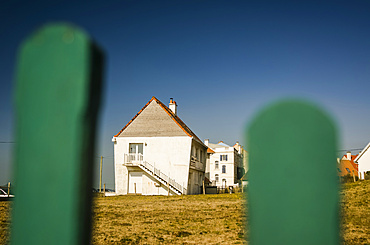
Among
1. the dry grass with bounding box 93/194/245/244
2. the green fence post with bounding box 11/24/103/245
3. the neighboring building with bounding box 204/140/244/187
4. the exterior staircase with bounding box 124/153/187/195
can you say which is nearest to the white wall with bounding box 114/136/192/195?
the exterior staircase with bounding box 124/153/187/195

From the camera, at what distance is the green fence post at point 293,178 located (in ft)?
2.88

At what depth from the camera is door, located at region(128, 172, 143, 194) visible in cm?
3083

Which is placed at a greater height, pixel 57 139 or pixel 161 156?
pixel 161 156

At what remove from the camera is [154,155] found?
31281 mm

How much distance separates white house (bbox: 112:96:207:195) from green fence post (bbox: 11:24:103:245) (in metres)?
29.0

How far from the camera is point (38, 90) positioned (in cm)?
101

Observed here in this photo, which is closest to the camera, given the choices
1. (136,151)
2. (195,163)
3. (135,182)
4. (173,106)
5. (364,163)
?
(135,182)

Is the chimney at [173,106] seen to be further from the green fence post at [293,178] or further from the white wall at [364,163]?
the green fence post at [293,178]

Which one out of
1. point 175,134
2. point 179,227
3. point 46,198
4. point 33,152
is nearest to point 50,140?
point 33,152

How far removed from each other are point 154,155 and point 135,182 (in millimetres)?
3072

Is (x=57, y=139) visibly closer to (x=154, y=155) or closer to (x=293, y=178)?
(x=293, y=178)

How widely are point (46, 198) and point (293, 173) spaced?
704mm

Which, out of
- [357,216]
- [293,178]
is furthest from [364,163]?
[293,178]

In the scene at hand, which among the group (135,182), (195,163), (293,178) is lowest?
(135,182)
